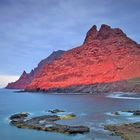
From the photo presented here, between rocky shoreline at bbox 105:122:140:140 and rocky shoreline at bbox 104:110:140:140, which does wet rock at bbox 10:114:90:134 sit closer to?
rocky shoreline at bbox 104:110:140:140

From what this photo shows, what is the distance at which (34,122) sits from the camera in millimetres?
61344

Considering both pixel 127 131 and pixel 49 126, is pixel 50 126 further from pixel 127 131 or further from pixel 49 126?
pixel 127 131

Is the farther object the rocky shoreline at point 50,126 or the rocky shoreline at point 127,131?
the rocky shoreline at point 50,126

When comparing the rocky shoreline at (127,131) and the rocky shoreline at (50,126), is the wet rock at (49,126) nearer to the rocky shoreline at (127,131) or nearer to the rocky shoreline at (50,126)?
the rocky shoreline at (50,126)

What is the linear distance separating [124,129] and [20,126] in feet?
63.0

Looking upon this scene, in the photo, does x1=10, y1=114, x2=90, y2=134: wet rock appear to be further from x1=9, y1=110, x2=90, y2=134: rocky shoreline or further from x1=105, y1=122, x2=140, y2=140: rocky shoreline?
x1=105, y1=122, x2=140, y2=140: rocky shoreline

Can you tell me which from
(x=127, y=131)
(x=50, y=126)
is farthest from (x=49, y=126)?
(x=127, y=131)

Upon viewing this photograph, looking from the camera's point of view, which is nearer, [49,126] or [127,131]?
[127,131]

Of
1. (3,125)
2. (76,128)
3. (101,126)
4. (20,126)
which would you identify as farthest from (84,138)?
(3,125)

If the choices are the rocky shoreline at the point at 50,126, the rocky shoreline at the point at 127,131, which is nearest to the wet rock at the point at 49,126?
the rocky shoreline at the point at 50,126

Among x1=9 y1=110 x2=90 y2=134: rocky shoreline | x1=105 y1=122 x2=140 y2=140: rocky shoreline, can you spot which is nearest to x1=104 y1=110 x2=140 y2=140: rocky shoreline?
x1=105 y1=122 x2=140 y2=140: rocky shoreline

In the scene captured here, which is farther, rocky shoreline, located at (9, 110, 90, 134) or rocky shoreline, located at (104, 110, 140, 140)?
rocky shoreline, located at (9, 110, 90, 134)

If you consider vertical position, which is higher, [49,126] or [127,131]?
[49,126]

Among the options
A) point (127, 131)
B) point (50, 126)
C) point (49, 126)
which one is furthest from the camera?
point (49, 126)
